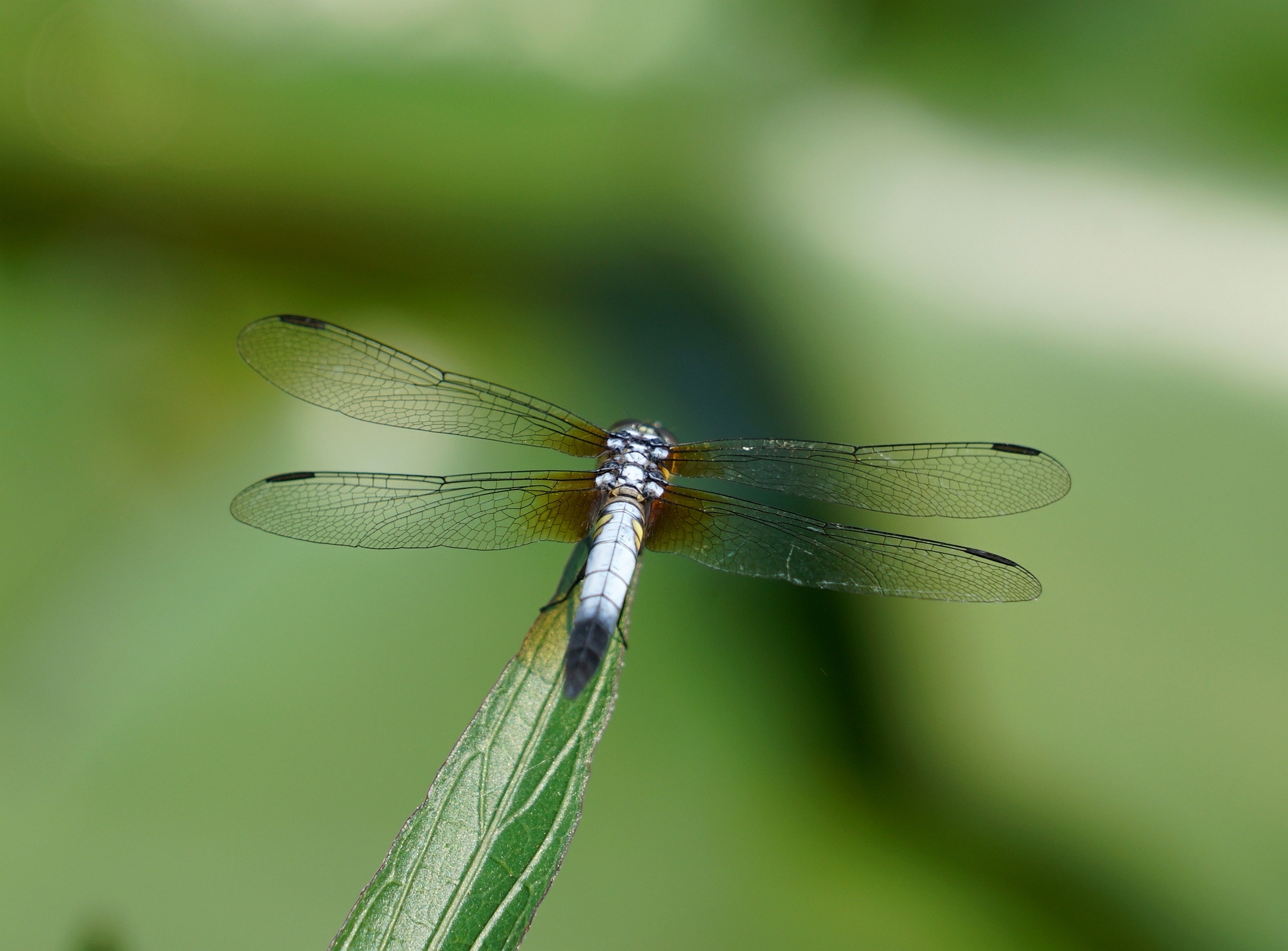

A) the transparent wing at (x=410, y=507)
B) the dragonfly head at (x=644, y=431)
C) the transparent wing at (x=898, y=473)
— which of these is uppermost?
the transparent wing at (x=898, y=473)

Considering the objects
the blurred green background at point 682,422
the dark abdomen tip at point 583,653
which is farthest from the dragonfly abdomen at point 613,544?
the blurred green background at point 682,422

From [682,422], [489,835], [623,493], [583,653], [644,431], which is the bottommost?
[489,835]

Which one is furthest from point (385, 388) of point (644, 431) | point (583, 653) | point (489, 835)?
point (489, 835)

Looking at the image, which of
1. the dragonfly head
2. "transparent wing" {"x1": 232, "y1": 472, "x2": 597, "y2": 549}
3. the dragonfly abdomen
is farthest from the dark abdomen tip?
the dragonfly head

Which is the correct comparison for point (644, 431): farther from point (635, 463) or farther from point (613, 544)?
point (613, 544)

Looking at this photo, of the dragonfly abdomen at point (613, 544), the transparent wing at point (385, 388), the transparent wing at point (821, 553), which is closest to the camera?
the dragonfly abdomen at point (613, 544)

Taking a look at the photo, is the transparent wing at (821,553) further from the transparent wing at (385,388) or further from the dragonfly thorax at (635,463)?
the transparent wing at (385,388)

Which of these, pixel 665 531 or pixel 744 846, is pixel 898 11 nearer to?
pixel 665 531
